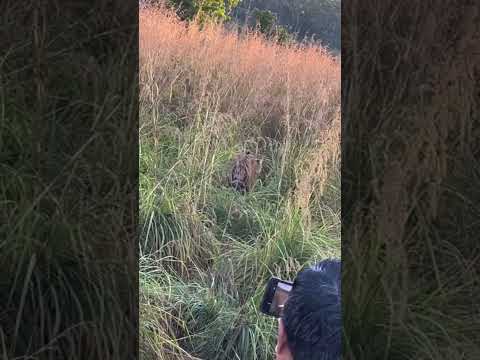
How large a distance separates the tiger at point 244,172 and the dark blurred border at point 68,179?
1881mm

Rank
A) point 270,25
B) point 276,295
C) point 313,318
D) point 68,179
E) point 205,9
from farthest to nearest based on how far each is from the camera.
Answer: point 270,25, point 205,9, point 276,295, point 313,318, point 68,179

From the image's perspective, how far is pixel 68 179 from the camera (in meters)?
0.96

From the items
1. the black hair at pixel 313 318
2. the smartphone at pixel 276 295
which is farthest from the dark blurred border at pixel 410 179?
the smartphone at pixel 276 295

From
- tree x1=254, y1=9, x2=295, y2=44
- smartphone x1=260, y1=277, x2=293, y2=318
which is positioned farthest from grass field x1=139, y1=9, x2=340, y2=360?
smartphone x1=260, y1=277, x2=293, y2=318

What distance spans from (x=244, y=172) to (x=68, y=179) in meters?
1.98

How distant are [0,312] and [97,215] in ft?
0.72

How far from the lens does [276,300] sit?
1.36 meters

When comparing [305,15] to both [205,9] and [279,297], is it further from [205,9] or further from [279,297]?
[279,297]

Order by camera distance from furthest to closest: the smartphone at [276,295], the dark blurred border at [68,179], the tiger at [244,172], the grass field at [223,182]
→ 1. the tiger at [244,172]
2. the grass field at [223,182]
3. the smartphone at [276,295]
4. the dark blurred border at [68,179]

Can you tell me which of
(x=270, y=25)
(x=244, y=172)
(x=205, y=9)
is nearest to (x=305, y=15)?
(x=270, y=25)

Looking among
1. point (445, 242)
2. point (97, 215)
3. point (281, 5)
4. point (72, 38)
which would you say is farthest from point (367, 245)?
point (281, 5)

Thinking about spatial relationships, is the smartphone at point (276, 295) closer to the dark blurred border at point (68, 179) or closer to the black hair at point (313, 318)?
the black hair at point (313, 318)

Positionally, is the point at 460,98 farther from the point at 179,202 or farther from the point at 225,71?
the point at 225,71

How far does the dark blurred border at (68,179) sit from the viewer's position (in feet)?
3.09
